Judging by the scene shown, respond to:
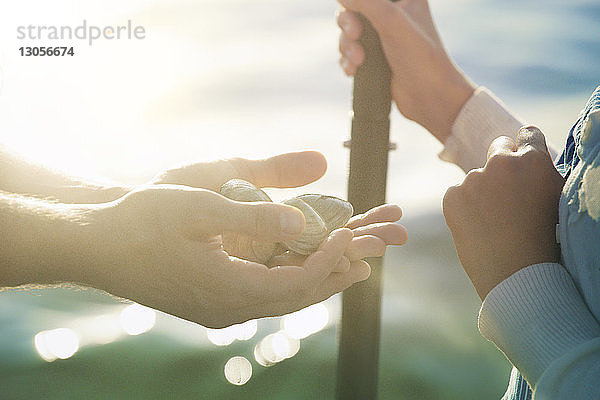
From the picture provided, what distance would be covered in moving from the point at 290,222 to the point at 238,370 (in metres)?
1.89

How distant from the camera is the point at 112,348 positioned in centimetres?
283

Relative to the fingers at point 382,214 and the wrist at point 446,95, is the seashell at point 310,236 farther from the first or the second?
the wrist at point 446,95

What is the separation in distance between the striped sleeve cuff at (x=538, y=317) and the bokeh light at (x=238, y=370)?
6.50ft

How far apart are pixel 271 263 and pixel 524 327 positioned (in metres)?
0.61

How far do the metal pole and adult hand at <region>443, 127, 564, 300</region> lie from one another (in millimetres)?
324

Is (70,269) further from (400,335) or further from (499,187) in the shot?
(400,335)

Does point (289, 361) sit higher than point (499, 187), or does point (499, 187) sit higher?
point (499, 187)

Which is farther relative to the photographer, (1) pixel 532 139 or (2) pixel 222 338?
(2) pixel 222 338

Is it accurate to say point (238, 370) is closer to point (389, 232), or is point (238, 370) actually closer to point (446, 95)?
point (446, 95)

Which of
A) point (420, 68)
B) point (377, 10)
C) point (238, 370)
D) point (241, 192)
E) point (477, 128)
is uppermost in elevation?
point (377, 10)

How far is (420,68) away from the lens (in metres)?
1.80

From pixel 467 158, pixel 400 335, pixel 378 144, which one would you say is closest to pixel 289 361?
pixel 400 335

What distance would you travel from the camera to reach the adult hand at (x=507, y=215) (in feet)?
3.21

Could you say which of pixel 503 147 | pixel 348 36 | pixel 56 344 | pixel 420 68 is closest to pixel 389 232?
pixel 503 147
